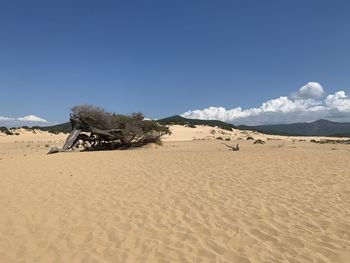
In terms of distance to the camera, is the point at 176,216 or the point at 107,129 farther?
the point at 107,129

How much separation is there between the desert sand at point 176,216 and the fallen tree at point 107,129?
10692 millimetres

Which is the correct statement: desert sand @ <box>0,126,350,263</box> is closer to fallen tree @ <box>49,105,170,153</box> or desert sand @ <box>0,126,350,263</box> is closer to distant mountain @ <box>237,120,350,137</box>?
fallen tree @ <box>49,105,170,153</box>

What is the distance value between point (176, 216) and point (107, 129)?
60.9ft

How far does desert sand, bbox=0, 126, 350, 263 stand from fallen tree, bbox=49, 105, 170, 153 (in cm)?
1069

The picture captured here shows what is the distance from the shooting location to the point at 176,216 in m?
7.26

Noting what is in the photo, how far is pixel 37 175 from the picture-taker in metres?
12.4

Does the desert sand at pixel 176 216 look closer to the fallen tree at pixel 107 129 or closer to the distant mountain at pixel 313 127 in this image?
the fallen tree at pixel 107 129

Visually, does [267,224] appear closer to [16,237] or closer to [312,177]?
[16,237]

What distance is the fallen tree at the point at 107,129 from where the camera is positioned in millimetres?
23609

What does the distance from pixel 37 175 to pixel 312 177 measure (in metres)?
9.29

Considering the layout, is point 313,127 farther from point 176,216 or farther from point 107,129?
point 176,216

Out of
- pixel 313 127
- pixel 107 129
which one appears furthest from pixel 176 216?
pixel 313 127

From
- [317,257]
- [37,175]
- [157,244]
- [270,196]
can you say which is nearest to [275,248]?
[317,257]

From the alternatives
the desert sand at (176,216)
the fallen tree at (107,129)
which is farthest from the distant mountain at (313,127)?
the desert sand at (176,216)
